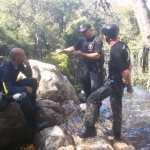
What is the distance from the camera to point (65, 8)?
41125mm

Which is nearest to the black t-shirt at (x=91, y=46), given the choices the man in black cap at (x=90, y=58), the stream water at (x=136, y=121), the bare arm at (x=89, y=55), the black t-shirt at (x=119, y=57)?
the man in black cap at (x=90, y=58)

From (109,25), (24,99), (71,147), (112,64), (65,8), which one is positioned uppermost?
(65,8)

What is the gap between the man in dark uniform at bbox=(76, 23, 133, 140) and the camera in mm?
4090

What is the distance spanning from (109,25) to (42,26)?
30.7 m

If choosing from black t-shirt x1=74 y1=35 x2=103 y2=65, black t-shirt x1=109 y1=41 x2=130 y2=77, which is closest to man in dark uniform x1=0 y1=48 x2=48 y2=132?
black t-shirt x1=74 y1=35 x2=103 y2=65

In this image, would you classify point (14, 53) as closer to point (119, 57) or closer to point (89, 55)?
point (89, 55)

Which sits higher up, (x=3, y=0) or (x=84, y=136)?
(x=3, y=0)

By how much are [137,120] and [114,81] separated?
572cm

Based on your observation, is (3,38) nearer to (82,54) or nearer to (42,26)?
(42,26)

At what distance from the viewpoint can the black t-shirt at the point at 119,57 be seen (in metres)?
4.05

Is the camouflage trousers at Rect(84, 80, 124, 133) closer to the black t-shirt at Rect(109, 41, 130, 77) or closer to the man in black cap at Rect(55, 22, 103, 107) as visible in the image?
the black t-shirt at Rect(109, 41, 130, 77)

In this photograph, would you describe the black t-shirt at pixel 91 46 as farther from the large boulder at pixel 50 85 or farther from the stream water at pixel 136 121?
the stream water at pixel 136 121

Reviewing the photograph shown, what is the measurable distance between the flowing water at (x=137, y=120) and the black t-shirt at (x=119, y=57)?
Result: 335cm

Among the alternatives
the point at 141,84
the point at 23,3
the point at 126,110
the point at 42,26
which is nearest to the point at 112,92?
the point at 126,110
